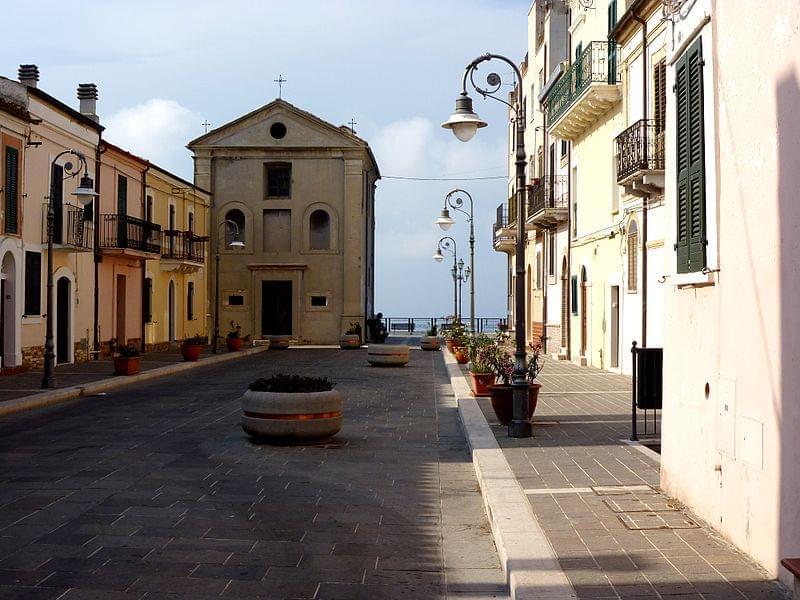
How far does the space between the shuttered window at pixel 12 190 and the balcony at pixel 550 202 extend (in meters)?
15.7

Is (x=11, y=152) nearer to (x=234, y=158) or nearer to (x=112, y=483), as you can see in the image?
(x=112, y=483)

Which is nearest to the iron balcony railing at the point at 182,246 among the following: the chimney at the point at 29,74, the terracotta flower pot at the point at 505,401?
the chimney at the point at 29,74

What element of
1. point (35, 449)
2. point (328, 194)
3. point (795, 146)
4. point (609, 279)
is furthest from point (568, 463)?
point (328, 194)

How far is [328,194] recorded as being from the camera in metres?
46.2

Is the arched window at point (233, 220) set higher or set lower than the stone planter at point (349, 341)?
higher

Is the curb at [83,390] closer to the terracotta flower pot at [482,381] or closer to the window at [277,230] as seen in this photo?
the terracotta flower pot at [482,381]

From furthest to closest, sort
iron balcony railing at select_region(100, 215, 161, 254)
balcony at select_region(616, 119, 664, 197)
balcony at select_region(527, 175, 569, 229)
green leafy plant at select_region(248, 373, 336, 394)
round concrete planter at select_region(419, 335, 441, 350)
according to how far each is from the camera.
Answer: round concrete planter at select_region(419, 335, 441, 350) < iron balcony railing at select_region(100, 215, 161, 254) < balcony at select_region(527, 175, 569, 229) < balcony at select_region(616, 119, 664, 197) < green leafy plant at select_region(248, 373, 336, 394)

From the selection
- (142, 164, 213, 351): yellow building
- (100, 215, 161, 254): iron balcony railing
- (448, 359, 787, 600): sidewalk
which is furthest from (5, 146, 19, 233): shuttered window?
(448, 359, 787, 600): sidewalk

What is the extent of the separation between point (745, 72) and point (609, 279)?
18.2 meters

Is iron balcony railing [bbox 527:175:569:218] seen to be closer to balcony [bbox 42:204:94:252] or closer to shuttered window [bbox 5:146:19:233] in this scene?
balcony [bbox 42:204:94:252]

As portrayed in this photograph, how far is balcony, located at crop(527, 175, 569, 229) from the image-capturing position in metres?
29.8

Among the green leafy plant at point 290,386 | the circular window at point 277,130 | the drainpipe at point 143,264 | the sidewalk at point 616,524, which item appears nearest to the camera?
the sidewalk at point 616,524

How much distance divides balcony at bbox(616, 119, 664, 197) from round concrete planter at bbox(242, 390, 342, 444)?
9.70m

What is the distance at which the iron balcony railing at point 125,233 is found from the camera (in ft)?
101
